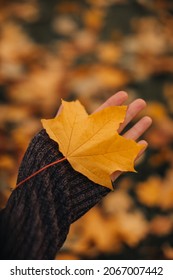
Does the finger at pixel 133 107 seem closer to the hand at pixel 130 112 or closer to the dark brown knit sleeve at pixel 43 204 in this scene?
the hand at pixel 130 112

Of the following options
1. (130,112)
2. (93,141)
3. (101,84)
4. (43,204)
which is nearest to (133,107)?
(130,112)

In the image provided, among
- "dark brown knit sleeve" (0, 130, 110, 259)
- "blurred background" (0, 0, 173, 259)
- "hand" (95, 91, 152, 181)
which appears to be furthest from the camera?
"blurred background" (0, 0, 173, 259)

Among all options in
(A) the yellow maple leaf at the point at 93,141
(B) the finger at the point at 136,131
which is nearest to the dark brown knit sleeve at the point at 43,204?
(A) the yellow maple leaf at the point at 93,141

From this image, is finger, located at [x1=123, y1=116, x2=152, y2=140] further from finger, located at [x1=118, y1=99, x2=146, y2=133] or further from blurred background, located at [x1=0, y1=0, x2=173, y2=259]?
blurred background, located at [x1=0, y1=0, x2=173, y2=259]

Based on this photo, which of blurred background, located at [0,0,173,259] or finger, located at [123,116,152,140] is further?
blurred background, located at [0,0,173,259]

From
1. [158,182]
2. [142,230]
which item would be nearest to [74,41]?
[158,182]

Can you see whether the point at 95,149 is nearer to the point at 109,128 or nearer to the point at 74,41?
the point at 109,128

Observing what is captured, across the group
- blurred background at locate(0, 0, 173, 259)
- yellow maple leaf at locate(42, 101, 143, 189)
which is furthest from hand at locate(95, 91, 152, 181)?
blurred background at locate(0, 0, 173, 259)
